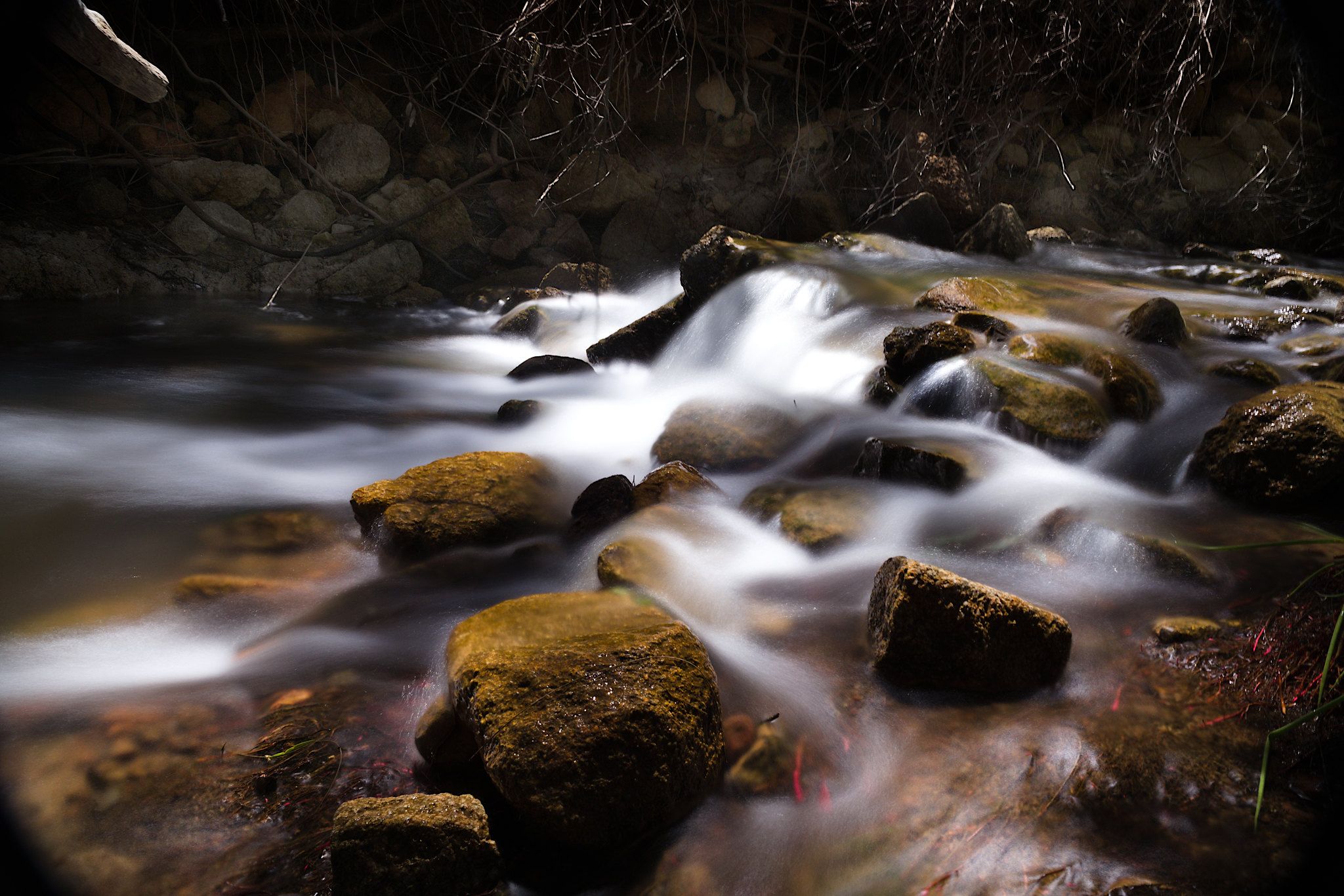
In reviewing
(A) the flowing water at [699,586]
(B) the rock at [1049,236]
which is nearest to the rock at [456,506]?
(A) the flowing water at [699,586]

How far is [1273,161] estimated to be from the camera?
7.71 m

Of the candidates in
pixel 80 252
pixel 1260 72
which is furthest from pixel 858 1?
pixel 80 252

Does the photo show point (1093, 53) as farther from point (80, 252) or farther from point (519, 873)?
point (80, 252)

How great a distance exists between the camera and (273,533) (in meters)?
2.94

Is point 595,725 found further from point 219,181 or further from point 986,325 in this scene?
point 219,181

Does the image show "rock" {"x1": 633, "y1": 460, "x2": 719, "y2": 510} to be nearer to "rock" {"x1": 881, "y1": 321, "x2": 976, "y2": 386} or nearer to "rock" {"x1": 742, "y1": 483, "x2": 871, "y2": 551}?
"rock" {"x1": 742, "y1": 483, "x2": 871, "y2": 551}

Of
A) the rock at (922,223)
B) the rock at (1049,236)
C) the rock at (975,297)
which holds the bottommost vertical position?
the rock at (975,297)

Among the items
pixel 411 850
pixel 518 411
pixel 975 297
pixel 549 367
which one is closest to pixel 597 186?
pixel 549 367

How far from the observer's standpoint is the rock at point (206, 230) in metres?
6.44

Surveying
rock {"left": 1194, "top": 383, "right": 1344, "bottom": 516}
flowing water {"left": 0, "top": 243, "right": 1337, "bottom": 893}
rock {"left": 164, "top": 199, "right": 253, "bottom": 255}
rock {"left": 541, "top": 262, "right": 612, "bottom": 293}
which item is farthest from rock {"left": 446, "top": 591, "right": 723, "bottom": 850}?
rock {"left": 164, "top": 199, "right": 253, "bottom": 255}

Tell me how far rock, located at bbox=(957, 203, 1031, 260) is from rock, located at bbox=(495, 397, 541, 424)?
4.52 m

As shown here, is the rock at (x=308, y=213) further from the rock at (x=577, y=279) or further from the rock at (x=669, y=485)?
the rock at (x=669, y=485)

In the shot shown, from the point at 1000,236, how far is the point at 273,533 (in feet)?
20.6

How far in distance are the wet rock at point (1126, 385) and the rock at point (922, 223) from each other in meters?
3.24
